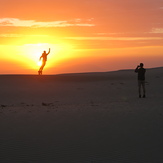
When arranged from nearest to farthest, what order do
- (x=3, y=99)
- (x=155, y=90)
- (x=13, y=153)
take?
(x=13, y=153) → (x=3, y=99) → (x=155, y=90)

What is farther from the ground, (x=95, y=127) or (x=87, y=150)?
(x=95, y=127)

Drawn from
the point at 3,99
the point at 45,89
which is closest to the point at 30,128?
the point at 3,99

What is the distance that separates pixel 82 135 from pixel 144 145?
1.63 m

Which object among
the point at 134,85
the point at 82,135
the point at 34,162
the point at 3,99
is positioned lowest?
the point at 34,162

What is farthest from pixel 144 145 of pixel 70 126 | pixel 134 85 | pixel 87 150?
pixel 134 85

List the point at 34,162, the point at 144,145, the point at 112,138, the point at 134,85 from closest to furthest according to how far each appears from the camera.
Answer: the point at 34,162, the point at 144,145, the point at 112,138, the point at 134,85

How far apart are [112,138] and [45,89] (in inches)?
571

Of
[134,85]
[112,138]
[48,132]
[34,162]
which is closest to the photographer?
[34,162]

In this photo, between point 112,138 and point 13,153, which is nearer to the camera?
point 13,153

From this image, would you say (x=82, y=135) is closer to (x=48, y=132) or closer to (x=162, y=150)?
(x=48, y=132)

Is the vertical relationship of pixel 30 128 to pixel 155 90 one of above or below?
below

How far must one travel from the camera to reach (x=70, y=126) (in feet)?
28.8

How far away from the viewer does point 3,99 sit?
18.3 meters

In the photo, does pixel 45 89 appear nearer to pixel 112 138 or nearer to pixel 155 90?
pixel 155 90
